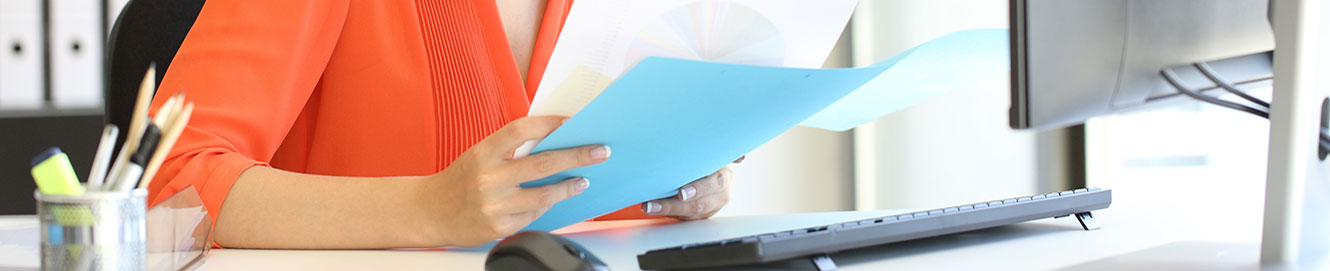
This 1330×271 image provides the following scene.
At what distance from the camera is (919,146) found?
3.06m

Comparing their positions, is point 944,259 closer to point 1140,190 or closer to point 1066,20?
point 1066,20

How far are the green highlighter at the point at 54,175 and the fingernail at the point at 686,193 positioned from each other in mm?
552

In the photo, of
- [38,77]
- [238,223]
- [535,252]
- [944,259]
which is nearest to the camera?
[535,252]

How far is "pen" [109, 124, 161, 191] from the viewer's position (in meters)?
0.47

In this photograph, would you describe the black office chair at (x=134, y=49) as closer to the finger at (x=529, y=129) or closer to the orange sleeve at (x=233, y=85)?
the orange sleeve at (x=233, y=85)

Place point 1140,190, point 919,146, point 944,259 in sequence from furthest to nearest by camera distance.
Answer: point 919,146, point 1140,190, point 944,259

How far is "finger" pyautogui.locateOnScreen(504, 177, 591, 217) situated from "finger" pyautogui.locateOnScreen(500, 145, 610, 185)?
0.02m

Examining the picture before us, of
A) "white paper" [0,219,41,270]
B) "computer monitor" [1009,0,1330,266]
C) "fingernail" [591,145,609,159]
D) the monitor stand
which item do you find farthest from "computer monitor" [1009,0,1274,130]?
"white paper" [0,219,41,270]

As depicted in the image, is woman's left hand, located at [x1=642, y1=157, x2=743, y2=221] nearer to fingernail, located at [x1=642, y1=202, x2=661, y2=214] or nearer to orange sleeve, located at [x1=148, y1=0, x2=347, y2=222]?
fingernail, located at [x1=642, y1=202, x2=661, y2=214]

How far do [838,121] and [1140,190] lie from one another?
2169 mm

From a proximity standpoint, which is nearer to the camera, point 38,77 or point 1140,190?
point 38,77

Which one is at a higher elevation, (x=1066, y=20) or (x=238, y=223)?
(x=1066, y=20)

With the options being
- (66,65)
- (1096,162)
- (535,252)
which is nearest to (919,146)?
(1096,162)

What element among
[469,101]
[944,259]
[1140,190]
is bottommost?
[1140,190]
